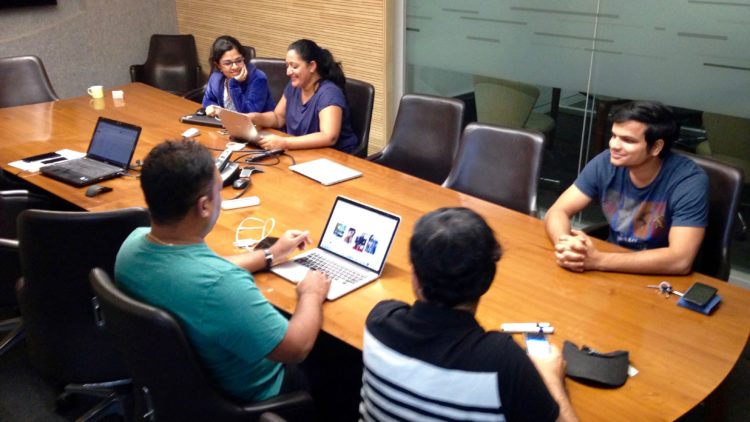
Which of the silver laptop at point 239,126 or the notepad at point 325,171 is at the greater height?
the silver laptop at point 239,126

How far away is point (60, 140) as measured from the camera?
3650 millimetres

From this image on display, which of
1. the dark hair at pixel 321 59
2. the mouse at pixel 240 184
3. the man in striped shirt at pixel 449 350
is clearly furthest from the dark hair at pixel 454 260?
the dark hair at pixel 321 59

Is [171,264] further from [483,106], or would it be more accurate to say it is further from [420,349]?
[483,106]

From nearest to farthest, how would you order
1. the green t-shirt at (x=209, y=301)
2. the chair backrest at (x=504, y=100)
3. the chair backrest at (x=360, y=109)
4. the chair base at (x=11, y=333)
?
the green t-shirt at (x=209, y=301)
the chair base at (x=11, y=333)
the chair backrest at (x=360, y=109)
the chair backrest at (x=504, y=100)

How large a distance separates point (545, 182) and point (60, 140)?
304cm

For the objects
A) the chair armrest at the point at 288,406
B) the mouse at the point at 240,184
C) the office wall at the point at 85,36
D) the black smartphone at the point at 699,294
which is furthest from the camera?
the office wall at the point at 85,36

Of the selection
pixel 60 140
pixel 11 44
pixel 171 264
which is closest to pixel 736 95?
pixel 171 264

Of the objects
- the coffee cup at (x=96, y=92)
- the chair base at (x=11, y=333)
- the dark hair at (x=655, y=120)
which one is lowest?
the chair base at (x=11, y=333)

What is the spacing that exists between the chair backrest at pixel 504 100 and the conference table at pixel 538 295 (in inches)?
60.3

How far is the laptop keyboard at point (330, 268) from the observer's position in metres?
2.17

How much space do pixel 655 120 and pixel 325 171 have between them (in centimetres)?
145

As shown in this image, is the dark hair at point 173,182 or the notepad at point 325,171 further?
the notepad at point 325,171

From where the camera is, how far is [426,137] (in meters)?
3.52

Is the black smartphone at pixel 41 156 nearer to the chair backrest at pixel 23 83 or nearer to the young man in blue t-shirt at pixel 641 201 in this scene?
the chair backrest at pixel 23 83
